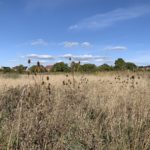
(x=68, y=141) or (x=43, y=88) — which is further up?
(x=43, y=88)

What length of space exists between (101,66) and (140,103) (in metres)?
17.4

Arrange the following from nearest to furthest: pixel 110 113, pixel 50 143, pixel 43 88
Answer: pixel 50 143
pixel 110 113
pixel 43 88

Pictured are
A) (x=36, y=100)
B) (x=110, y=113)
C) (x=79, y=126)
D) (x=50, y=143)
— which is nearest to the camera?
(x=50, y=143)

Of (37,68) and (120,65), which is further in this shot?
(120,65)

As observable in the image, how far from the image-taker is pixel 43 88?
7.17m

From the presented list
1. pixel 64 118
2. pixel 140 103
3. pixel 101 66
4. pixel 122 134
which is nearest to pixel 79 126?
pixel 64 118

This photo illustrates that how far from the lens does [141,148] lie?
3.82 m

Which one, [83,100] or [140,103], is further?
[83,100]

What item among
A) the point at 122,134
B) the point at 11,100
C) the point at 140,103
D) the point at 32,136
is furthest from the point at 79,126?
the point at 11,100

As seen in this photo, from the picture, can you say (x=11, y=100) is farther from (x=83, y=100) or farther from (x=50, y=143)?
(x=50, y=143)

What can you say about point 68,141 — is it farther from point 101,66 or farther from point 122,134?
point 101,66

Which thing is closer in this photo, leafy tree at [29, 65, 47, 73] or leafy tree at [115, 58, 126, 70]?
leafy tree at [29, 65, 47, 73]

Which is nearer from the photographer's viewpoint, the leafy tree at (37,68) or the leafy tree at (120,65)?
the leafy tree at (37,68)

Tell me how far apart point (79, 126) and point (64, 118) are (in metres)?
0.25
